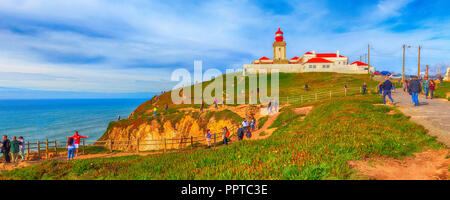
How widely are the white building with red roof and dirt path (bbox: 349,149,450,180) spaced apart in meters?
76.9

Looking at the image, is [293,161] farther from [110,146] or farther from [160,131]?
[160,131]

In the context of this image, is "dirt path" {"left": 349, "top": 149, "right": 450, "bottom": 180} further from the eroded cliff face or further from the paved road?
the eroded cliff face

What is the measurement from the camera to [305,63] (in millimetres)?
80438

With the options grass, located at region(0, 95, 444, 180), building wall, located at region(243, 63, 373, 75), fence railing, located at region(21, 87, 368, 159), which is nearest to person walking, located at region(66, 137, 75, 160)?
fence railing, located at region(21, 87, 368, 159)

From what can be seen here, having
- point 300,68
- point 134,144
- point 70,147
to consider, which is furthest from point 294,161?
point 300,68

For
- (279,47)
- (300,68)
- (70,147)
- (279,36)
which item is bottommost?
(70,147)

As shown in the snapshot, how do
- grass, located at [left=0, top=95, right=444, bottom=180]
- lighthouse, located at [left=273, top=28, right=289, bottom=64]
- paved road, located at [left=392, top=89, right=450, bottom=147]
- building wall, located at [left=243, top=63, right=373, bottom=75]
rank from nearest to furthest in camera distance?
grass, located at [left=0, top=95, right=444, bottom=180] < paved road, located at [left=392, top=89, right=450, bottom=147] < building wall, located at [left=243, top=63, right=373, bottom=75] < lighthouse, located at [left=273, top=28, right=289, bottom=64]

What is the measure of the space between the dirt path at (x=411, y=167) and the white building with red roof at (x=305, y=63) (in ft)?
252

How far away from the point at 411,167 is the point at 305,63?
261ft

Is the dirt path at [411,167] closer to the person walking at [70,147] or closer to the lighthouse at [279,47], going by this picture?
the person walking at [70,147]

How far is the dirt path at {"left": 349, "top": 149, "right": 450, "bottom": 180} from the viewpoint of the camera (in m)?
5.62

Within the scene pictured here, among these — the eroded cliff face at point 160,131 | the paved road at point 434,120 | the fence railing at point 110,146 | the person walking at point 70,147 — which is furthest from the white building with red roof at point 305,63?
the person walking at point 70,147

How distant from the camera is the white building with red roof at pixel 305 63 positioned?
76.7 m
